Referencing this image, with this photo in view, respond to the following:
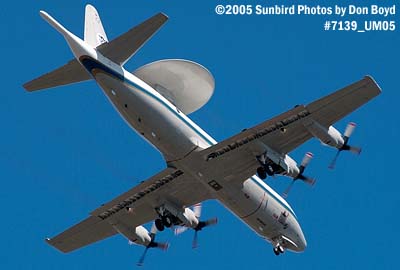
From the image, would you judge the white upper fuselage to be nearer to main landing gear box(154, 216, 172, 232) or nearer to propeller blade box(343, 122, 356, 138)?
main landing gear box(154, 216, 172, 232)

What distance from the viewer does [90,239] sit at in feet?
217

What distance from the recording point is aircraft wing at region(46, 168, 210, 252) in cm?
6059

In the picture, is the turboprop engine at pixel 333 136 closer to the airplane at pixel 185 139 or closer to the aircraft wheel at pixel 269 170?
the airplane at pixel 185 139

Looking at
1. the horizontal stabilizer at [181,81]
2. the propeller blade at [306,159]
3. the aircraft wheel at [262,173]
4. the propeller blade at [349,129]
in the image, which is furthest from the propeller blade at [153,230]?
the propeller blade at [349,129]

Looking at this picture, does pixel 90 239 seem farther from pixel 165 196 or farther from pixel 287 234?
pixel 287 234

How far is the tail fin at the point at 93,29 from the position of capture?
188 feet

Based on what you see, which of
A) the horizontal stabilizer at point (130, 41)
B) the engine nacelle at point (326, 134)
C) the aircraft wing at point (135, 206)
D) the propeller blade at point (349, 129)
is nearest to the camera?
the horizontal stabilizer at point (130, 41)

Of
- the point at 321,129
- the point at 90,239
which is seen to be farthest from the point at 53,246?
the point at 321,129

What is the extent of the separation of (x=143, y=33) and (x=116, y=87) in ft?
10.4

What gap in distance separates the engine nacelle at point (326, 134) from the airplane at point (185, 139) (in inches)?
2.1

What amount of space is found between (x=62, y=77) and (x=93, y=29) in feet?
12.2

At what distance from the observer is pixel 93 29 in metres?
58.1

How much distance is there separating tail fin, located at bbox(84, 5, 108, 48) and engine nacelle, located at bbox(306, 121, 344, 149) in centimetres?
1236

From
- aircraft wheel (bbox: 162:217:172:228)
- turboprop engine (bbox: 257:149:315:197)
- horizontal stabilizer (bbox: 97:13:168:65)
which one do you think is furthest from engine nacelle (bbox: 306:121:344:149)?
aircraft wheel (bbox: 162:217:172:228)
